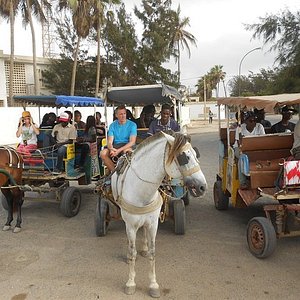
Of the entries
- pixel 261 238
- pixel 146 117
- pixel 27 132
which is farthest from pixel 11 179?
pixel 261 238

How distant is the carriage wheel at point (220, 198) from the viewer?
7023mm

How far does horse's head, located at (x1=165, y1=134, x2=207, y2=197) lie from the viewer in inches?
130

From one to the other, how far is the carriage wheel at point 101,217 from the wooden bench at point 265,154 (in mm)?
2301

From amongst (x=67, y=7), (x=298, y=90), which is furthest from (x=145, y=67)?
(x=298, y=90)

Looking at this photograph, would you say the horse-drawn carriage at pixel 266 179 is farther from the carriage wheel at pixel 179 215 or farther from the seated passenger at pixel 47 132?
the seated passenger at pixel 47 132

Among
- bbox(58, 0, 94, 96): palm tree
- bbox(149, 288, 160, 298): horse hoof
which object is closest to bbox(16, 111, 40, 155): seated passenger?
bbox(149, 288, 160, 298): horse hoof

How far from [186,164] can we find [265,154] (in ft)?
10.2

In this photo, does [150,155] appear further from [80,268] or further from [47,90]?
[47,90]

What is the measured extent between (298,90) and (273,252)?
1193cm

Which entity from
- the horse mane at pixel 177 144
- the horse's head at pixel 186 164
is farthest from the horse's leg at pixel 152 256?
the horse mane at pixel 177 144

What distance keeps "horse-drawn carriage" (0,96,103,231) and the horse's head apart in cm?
381

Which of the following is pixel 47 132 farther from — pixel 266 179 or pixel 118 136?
pixel 266 179

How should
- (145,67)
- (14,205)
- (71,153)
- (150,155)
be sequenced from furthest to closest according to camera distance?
(145,67)
(71,153)
(14,205)
(150,155)

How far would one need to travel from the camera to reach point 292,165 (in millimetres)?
4910
